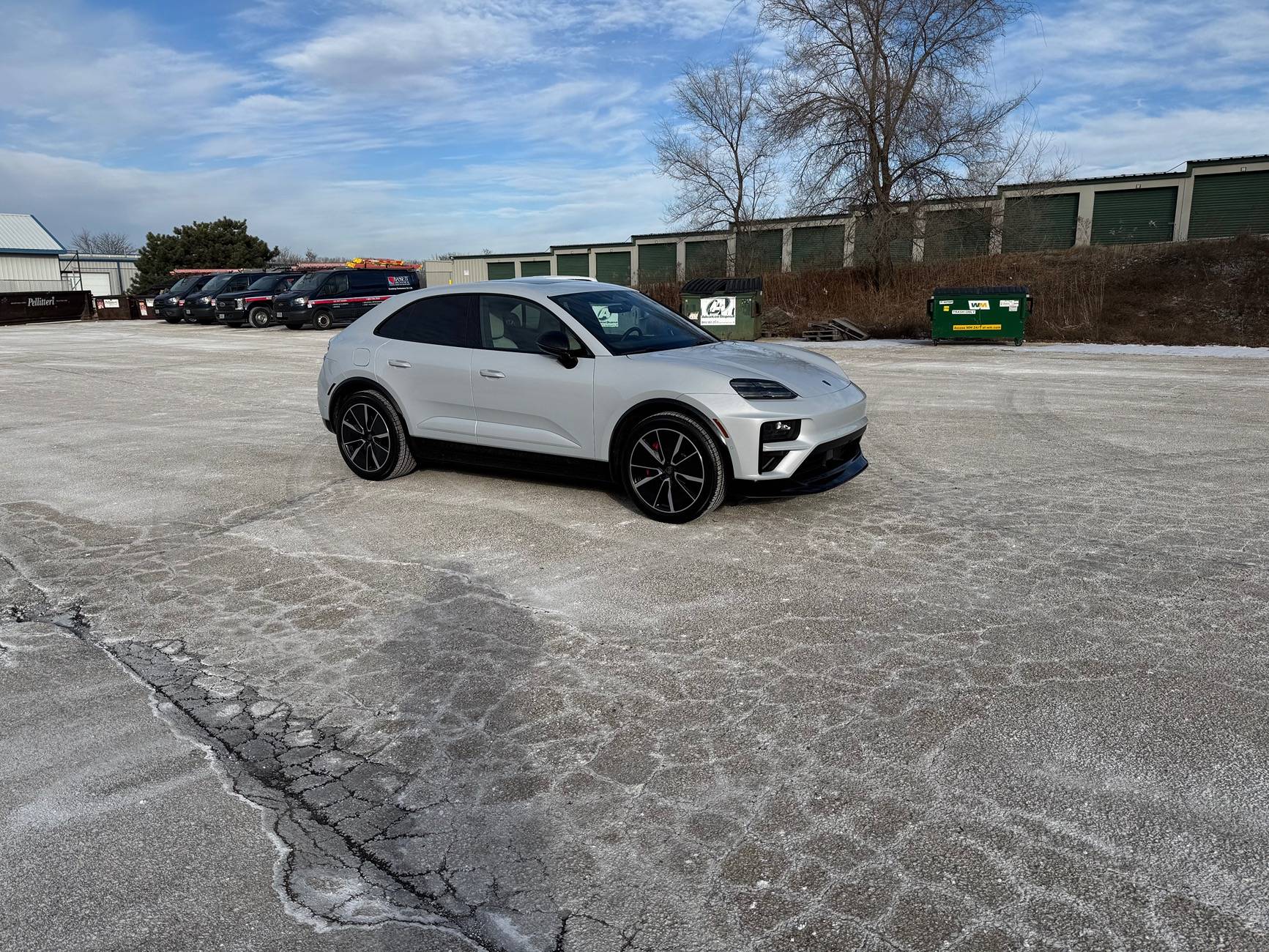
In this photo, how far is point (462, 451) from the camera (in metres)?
7.12

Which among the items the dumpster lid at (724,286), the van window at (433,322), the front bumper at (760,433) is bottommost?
the front bumper at (760,433)

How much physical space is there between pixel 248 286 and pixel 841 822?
114 ft

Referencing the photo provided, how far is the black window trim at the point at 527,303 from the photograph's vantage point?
6.48 m

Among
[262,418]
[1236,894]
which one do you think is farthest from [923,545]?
[262,418]

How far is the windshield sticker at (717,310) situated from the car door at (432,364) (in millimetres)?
16631

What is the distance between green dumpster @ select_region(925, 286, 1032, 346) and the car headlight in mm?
16881

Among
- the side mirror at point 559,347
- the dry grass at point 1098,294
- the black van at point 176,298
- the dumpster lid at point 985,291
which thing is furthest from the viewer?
the black van at point 176,298

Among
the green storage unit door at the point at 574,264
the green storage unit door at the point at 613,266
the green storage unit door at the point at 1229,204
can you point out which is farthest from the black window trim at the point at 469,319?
the green storage unit door at the point at 574,264

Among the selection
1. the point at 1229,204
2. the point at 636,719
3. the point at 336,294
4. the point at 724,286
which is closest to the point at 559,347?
the point at 636,719

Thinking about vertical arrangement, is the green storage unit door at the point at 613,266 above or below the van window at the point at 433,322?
above

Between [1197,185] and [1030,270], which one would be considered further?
[1197,185]

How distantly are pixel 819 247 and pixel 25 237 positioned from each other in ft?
196

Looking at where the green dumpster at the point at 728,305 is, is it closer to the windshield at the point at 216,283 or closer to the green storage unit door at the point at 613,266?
the windshield at the point at 216,283

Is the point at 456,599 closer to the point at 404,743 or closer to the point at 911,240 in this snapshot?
the point at 404,743
